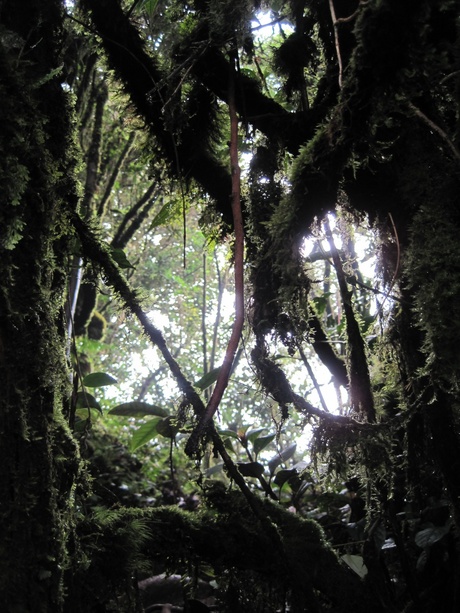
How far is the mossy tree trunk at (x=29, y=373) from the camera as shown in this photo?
37.5 inches

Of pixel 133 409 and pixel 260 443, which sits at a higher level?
pixel 133 409

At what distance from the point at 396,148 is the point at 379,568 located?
4.11 feet

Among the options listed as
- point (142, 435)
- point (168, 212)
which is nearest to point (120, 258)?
point (168, 212)

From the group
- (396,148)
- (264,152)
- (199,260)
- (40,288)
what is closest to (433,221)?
(396,148)

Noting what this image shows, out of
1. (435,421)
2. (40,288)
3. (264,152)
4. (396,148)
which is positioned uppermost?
(264,152)

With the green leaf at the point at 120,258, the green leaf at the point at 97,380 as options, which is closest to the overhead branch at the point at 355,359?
the green leaf at the point at 120,258

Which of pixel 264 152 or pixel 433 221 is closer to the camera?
pixel 433 221

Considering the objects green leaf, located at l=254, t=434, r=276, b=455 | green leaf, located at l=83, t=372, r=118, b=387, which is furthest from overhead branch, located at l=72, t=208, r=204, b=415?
green leaf, located at l=254, t=434, r=276, b=455

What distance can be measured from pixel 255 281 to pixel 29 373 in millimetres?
711

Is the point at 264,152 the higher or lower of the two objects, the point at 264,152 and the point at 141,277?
the lower

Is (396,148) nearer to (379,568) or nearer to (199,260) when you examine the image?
(379,568)

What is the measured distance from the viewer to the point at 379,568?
1.62m

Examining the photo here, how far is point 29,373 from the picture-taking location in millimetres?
1057

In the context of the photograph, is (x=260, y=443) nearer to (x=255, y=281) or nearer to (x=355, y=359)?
(x=355, y=359)
